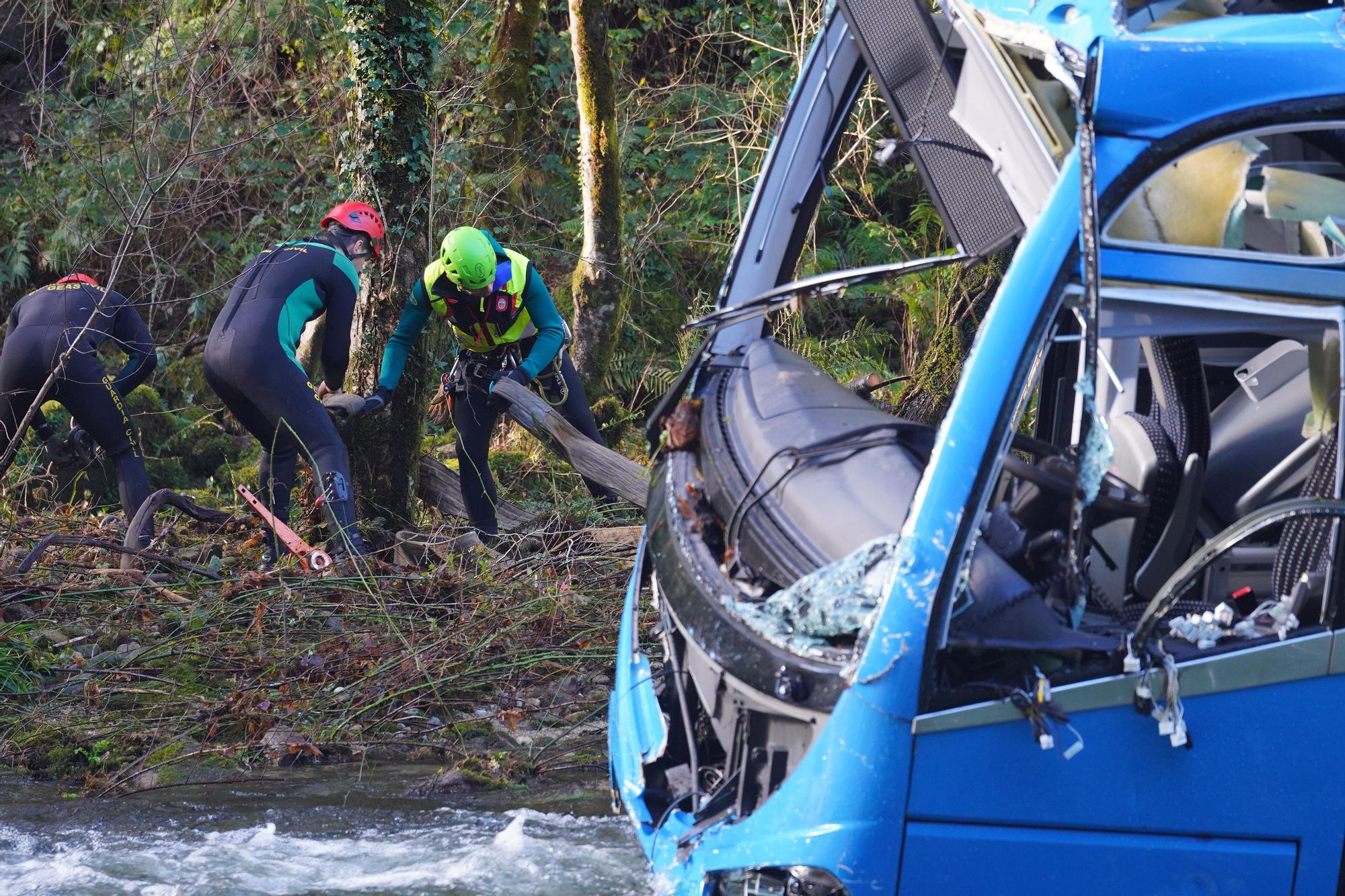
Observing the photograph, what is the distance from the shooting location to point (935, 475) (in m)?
2.54

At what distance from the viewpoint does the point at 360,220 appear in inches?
271

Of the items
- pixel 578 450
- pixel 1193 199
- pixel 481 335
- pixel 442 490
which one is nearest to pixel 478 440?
pixel 442 490

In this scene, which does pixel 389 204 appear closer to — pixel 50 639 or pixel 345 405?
pixel 345 405

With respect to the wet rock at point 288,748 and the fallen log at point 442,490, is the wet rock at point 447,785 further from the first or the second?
the fallen log at point 442,490

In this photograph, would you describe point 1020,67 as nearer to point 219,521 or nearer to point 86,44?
point 219,521

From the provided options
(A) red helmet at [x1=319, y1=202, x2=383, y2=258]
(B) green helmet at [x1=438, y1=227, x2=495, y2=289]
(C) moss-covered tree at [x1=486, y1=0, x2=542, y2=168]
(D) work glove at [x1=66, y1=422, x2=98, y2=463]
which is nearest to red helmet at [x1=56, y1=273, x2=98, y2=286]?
(D) work glove at [x1=66, y1=422, x2=98, y2=463]

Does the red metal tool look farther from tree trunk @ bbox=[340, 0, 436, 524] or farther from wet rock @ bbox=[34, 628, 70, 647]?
wet rock @ bbox=[34, 628, 70, 647]

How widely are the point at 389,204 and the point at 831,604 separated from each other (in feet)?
17.6

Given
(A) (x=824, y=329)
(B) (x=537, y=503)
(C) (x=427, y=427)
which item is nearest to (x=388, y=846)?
(B) (x=537, y=503)

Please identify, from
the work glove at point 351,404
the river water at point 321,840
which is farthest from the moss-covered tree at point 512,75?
the river water at point 321,840

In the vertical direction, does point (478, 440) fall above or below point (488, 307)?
below

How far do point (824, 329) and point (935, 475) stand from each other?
1063cm

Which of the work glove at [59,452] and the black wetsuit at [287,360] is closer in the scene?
the black wetsuit at [287,360]

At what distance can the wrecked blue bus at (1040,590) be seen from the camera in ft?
8.36
